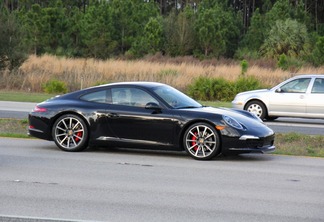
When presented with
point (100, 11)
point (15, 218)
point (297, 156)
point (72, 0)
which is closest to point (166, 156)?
point (297, 156)

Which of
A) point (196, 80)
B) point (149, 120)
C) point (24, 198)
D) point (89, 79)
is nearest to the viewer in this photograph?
point (24, 198)

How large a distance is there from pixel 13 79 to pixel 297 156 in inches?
882

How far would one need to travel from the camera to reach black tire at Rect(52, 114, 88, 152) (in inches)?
496

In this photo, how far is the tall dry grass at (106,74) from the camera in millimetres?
33312

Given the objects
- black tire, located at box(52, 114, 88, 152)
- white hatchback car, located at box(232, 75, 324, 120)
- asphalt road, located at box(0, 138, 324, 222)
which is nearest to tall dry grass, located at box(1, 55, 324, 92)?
white hatchback car, located at box(232, 75, 324, 120)

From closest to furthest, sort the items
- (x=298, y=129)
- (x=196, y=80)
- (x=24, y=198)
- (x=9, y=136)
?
1. (x=24, y=198)
2. (x=9, y=136)
3. (x=298, y=129)
4. (x=196, y=80)

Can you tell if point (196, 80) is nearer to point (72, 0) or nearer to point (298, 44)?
point (298, 44)

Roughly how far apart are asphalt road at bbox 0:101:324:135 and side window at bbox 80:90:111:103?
234 inches

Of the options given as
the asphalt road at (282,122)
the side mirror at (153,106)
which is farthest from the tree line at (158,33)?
the side mirror at (153,106)

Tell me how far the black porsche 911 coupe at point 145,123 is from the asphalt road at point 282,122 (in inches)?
217

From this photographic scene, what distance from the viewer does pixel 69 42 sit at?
62.1 m

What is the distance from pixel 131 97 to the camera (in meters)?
12.7

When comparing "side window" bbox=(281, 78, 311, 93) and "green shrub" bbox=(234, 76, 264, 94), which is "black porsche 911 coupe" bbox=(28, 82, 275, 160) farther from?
"green shrub" bbox=(234, 76, 264, 94)

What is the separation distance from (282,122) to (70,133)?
10142 mm
